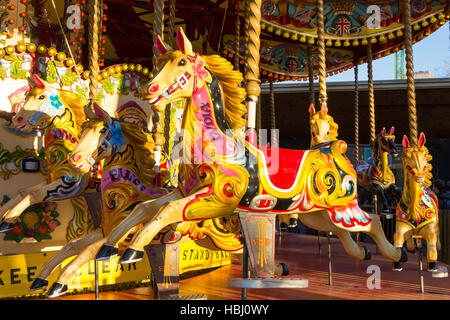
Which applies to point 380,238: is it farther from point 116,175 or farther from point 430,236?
point 116,175

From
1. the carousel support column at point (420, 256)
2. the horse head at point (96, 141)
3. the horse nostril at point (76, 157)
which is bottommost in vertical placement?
the carousel support column at point (420, 256)

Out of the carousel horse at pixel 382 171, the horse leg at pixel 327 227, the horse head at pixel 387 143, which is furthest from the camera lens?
the carousel horse at pixel 382 171

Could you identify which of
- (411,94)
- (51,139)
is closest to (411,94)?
(411,94)

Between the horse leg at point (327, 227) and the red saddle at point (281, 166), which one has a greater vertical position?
the red saddle at point (281, 166)

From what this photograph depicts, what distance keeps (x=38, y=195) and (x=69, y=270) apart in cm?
161

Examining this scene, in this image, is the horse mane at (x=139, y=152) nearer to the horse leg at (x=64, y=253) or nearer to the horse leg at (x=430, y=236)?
the horse leg at (x=64, y=253)

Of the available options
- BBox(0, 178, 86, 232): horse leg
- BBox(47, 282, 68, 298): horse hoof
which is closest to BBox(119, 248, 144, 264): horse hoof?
BBox(47, 282, 68, 298): horse hoof

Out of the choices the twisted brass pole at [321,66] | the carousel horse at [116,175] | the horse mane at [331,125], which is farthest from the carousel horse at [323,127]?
the carousel horse at [116,175]

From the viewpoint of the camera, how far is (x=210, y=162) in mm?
2951

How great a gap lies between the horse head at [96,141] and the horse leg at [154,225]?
92 centimetres

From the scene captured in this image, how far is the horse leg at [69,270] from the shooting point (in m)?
3.18

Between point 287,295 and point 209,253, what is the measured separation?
1.69m

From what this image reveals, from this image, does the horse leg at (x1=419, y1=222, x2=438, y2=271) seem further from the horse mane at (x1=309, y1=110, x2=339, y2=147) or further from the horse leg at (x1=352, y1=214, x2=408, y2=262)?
the horse mane at (x1=309, y1=110, x2=339, y2=147)
